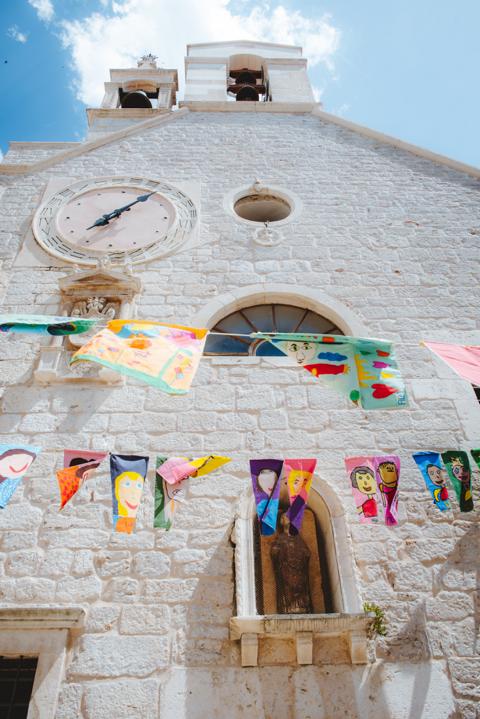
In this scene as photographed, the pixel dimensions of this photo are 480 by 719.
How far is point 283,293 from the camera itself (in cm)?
535

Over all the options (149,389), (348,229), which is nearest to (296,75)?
(348,229)

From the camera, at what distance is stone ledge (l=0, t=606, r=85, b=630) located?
3.15 metres

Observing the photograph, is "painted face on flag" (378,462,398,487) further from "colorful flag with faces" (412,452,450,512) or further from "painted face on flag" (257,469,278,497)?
"painted face on flag" (257,469,278,497)

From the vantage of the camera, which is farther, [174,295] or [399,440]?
[174,295]

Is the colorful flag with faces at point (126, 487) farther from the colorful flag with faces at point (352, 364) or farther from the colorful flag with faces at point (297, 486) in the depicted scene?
the colorful flag with faces at point (352, 364)

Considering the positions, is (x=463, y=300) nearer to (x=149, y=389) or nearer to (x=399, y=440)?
(x=399, y=440)

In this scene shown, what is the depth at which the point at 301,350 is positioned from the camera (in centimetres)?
358

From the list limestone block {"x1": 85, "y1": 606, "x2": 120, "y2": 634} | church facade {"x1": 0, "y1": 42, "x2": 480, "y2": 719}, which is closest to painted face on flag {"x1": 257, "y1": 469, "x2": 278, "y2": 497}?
church facade {"x1": 0, "y1": 42, "x2": 480, "y2": 719}

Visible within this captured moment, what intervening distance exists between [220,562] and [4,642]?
4.49ft

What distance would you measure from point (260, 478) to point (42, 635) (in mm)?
1607

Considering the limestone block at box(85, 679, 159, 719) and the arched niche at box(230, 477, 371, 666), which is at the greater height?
the arched niche at box(230, 477, 371, 666)

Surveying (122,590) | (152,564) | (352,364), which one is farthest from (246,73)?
(122,590)

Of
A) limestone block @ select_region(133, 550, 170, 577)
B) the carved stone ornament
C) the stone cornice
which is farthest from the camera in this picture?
the stone cornice

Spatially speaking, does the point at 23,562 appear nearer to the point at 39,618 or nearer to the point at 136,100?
the point at 39,618
